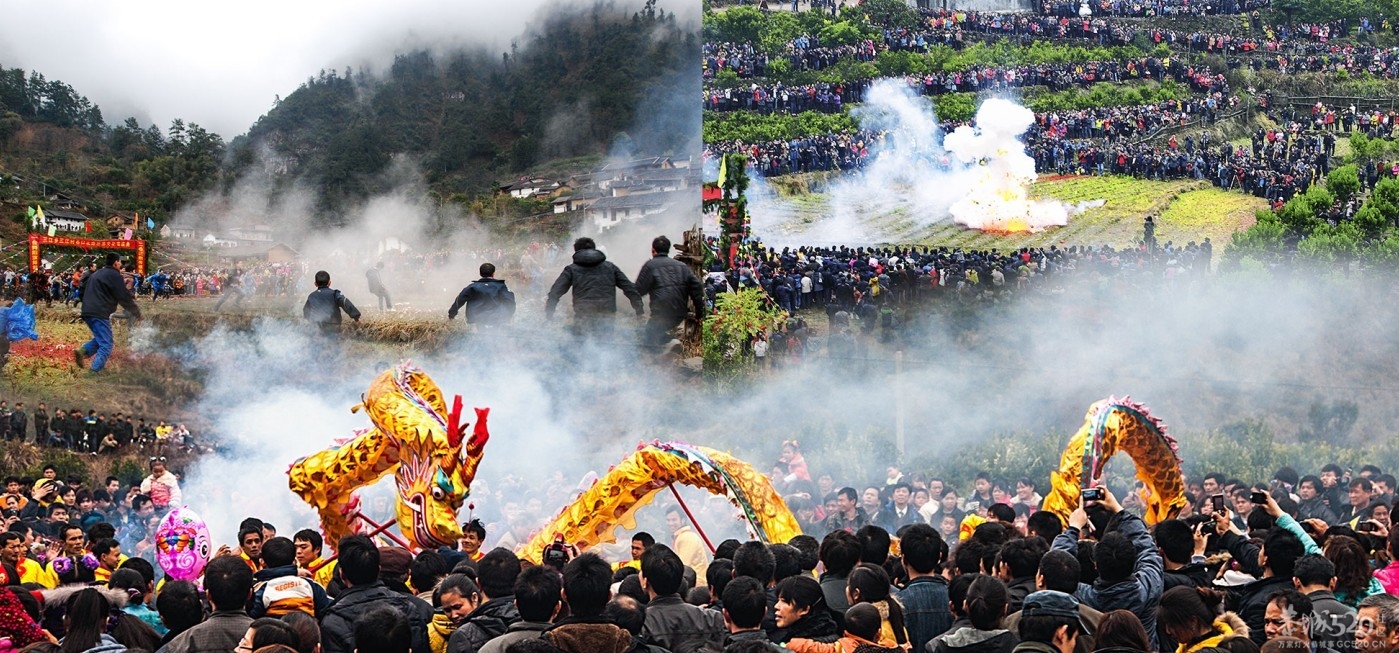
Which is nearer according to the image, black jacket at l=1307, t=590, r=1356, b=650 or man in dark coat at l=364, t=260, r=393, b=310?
black jacket at l=1307, t=590, r=1356, b=650

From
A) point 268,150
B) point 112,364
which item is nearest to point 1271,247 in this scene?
point 268,150

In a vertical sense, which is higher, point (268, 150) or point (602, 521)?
point (268, 150)

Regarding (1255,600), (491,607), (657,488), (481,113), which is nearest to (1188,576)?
(1255,600)

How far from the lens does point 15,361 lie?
16.2m

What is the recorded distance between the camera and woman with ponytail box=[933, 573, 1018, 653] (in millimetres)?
5898

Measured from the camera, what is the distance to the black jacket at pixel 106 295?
1608 centimetres

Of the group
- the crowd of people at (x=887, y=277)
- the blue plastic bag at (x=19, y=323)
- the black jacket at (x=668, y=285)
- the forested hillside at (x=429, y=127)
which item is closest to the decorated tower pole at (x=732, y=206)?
the crowd of people at (x=887, y=277)

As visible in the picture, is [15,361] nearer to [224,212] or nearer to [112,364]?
[112,364]

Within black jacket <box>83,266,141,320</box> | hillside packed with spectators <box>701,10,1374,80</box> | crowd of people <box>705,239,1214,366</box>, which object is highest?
hillside packed with spectators <box>701,10,1374,80</box>

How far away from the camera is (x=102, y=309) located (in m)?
16.3

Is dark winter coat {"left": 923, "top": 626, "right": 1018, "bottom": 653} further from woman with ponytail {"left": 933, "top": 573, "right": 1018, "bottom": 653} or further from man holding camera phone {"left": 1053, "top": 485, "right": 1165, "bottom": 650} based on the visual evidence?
man holding camera phone {"left": 1053, "top": 485, "right": 1165, "bottom": 650}

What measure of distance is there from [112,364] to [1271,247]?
12507mm

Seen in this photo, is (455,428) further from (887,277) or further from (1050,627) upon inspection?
(887,277)

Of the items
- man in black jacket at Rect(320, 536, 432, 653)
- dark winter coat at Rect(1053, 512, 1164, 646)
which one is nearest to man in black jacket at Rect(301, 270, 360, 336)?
man in black jacket at Rect(320, 536, 432, 653)
